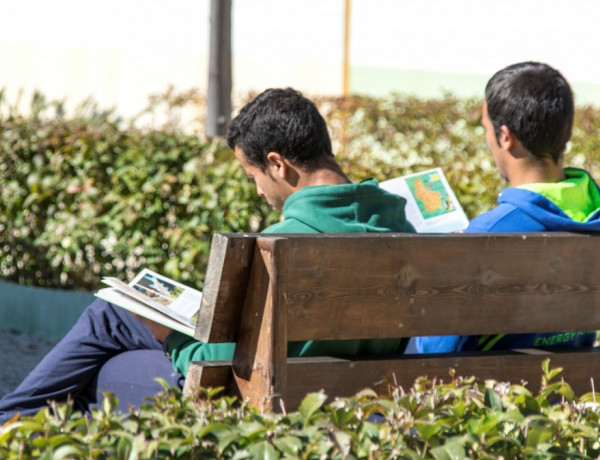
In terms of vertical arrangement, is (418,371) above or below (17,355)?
above

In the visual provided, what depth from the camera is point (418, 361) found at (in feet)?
7.93

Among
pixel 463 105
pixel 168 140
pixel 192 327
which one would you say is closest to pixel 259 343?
pixel 192 327

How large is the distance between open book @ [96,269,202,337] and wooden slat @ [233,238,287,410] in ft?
0.93

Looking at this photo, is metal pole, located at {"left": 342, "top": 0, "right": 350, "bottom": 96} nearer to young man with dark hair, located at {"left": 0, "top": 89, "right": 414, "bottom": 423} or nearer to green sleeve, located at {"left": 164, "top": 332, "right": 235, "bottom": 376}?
young man with dark hair, located at {"left": 0, "top": 89, "right": 414, "bottom": 423}

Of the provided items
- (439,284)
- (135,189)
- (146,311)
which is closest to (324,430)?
(439,284)

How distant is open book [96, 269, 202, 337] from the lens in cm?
254

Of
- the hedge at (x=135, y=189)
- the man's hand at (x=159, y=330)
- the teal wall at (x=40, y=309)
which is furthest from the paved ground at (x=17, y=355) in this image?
the man's hand at (x=159, y=330)

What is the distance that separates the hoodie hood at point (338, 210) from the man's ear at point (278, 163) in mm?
271

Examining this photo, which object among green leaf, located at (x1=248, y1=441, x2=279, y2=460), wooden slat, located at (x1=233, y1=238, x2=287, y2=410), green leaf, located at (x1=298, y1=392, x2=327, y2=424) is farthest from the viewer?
wooden slat, located at (x1=233, y1=238, x2=287, y2=410)

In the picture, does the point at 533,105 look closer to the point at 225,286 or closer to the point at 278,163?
the point at 278,163

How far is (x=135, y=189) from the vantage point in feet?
18.3

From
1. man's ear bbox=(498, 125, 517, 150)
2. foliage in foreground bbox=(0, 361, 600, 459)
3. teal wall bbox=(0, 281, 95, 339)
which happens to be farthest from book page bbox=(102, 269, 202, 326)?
teal wall bbox=(0, 281, 95, 339)

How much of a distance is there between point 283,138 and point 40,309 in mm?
3620

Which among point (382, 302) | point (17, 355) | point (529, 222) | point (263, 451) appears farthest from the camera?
point (17, 355)
